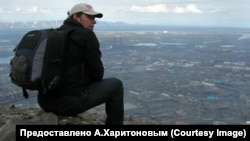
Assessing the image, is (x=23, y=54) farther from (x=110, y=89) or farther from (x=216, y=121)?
(x=216, y=121)

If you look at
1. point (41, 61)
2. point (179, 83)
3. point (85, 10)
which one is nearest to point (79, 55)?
point (41, 61)

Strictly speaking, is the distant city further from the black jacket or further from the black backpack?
the black backpack

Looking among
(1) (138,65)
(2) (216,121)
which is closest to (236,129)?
(2) (216,121)

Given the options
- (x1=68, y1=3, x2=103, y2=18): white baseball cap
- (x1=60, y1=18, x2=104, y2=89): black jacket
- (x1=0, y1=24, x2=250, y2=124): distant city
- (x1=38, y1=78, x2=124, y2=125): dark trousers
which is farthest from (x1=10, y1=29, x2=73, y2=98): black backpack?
(x1=0, y1=24, x2=250, y2=124): distant city

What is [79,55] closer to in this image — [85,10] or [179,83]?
[85,10]

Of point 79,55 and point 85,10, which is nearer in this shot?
point 79,55

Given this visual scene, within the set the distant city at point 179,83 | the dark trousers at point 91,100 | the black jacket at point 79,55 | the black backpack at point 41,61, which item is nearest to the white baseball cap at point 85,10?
the black jacket at point 79,55

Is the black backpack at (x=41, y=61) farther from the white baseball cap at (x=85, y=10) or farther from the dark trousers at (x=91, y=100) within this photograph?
the white baseball cap at (x=85, y=10)
